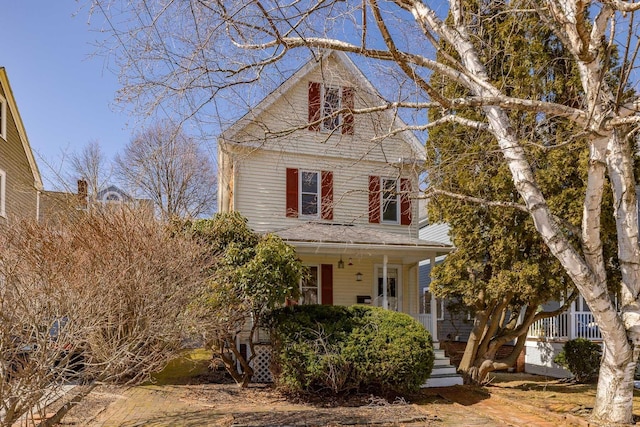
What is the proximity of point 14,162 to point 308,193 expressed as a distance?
41.5ft

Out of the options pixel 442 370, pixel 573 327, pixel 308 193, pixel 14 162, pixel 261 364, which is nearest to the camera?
pixel 442 370

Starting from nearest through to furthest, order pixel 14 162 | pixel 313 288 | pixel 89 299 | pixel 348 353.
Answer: pixel 89 299 → pixel 348 353 → pixel 313 288 → pixel 14 162

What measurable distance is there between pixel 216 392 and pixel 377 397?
329 cm

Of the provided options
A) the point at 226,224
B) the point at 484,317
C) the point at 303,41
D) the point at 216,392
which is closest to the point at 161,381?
the point at 216,392

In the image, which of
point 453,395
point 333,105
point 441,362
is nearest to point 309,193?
point 333,105

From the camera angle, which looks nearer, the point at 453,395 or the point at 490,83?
the point at 490,83

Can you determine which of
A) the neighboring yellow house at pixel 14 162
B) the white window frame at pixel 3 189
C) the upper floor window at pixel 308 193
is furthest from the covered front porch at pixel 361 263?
the white window frame at pixel 3 189

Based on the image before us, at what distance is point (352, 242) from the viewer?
1223cm

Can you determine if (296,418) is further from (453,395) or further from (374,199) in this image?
(374,199)

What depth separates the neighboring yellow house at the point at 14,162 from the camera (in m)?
17.6

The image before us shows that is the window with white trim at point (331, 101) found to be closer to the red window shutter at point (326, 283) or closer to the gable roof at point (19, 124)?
the red window shutter at point (326, 283)

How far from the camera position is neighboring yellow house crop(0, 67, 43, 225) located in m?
17.6

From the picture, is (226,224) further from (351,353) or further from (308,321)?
(351,353)

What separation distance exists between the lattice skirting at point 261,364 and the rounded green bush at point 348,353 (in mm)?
1735
